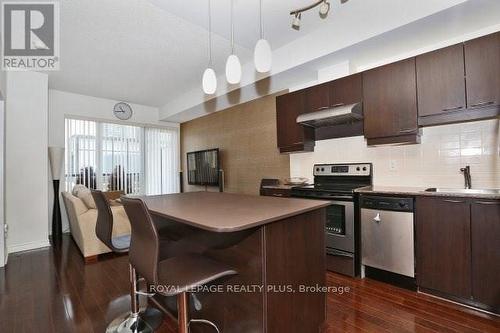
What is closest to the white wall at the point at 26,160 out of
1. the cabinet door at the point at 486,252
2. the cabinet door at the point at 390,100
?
the cabinet door at the point at 390,100

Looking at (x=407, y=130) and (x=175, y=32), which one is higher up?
(x=175, y=32)

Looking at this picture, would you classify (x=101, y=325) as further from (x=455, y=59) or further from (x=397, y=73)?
(x=455, y=59)

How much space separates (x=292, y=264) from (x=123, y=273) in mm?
2234

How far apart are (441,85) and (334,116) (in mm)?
992

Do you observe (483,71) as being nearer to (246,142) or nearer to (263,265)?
(263,265)

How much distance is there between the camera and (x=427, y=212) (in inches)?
85.4

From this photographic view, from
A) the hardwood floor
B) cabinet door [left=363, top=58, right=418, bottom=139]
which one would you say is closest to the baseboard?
the hardwood floor

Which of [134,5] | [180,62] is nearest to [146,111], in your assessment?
[180,62]

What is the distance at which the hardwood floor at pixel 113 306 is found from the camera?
5.91 ft

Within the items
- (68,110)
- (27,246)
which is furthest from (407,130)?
(68,110)

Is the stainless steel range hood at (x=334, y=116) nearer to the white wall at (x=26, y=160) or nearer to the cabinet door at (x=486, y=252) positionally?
the cabinet door at (x=486, y=252)

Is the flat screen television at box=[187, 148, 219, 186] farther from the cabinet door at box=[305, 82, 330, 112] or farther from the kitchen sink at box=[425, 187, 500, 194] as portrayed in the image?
the kitchen sink at box=[425, 187, 500, 194]

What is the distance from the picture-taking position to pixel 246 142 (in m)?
4.75

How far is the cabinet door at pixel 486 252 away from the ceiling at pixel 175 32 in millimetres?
1676
